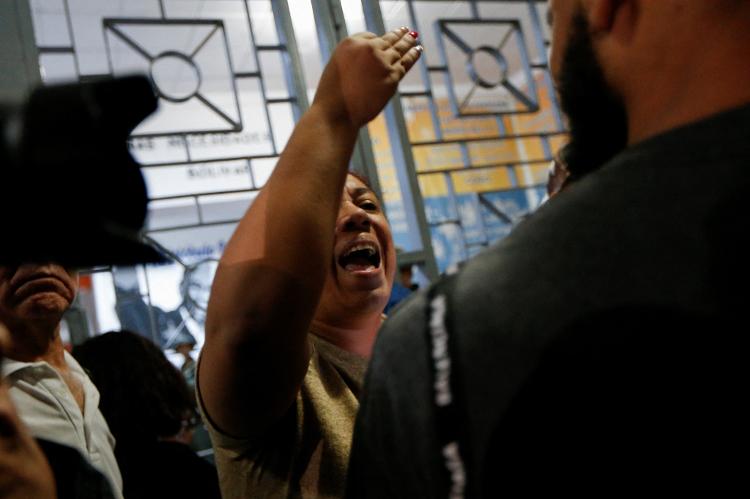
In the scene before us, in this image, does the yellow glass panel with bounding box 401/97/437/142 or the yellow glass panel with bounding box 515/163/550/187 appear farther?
the yellow glass panel with bounding box 515/163/550/187

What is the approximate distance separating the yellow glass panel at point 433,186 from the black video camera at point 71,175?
16.6 feet

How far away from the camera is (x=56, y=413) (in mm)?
1300

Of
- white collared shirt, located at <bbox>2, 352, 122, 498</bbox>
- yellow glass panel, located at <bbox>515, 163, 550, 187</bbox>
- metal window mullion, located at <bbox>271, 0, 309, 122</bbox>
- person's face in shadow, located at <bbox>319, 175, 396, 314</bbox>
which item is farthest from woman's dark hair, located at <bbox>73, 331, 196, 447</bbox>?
yellow glass panel, located at <bbox>515, 163, 550, 187</bbox>

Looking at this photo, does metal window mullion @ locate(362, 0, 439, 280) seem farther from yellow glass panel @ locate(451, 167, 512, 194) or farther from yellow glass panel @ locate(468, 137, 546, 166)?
yellow glass panel @ locate(468, 137, 546, 166)

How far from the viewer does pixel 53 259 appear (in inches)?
15.1

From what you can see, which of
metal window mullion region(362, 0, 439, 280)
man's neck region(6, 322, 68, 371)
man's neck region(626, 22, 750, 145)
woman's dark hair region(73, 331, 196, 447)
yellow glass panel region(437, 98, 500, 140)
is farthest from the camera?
yellow glass panel region(437, 98, 500, 140)

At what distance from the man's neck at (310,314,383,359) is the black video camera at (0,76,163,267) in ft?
2.08

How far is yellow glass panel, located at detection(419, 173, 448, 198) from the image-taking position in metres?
5.47

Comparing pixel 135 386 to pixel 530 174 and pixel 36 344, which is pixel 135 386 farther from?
pixel 530 174

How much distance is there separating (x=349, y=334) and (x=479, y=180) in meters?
5.01

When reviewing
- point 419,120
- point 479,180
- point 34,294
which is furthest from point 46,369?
point 479,180

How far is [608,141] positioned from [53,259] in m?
0.50

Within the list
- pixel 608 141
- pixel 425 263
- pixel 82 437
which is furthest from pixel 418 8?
pixel 608 141

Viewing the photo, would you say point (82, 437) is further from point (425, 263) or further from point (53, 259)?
point (425, 263)
